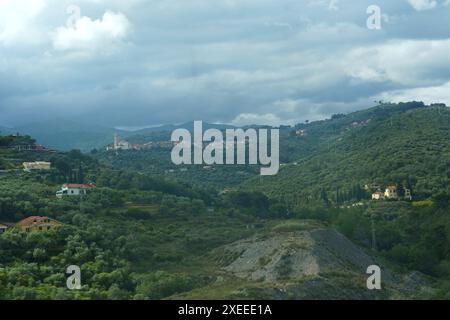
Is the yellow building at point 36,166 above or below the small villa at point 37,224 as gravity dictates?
above

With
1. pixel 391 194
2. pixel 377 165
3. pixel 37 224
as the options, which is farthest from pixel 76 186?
pixel 377 165

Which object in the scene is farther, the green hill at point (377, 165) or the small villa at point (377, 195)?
the green hill at point (377, 165)

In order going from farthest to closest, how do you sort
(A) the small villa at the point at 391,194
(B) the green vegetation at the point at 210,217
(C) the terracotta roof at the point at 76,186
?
(A) the small villa at the point at 391,194 < (C) the terracotta roof at the point at 76,186 < (B) the green vegetation at the point at 210,217

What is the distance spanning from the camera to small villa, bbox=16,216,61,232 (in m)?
46.1

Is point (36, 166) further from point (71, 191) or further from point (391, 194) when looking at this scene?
point (391, 194)

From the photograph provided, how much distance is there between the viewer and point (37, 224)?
46875 millimetres

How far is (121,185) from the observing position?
244 ft

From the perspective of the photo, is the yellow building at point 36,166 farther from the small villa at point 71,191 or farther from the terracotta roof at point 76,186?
the small villa at point 71,191

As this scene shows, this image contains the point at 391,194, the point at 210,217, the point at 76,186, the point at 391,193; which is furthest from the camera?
the point at 391,193

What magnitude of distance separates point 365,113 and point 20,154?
11837 cm

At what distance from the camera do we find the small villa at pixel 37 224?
46062mm

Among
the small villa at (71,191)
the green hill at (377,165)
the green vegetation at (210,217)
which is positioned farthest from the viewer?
the green hill at (377,165)

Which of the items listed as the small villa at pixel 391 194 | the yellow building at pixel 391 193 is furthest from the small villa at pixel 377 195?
the yellow building at pixel 391 193

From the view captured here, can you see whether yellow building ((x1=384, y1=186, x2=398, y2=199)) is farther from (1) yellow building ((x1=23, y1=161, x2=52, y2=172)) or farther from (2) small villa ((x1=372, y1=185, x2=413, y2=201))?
(1) yellow building ((x1=23, y1=161, x2=52, y2=172))
